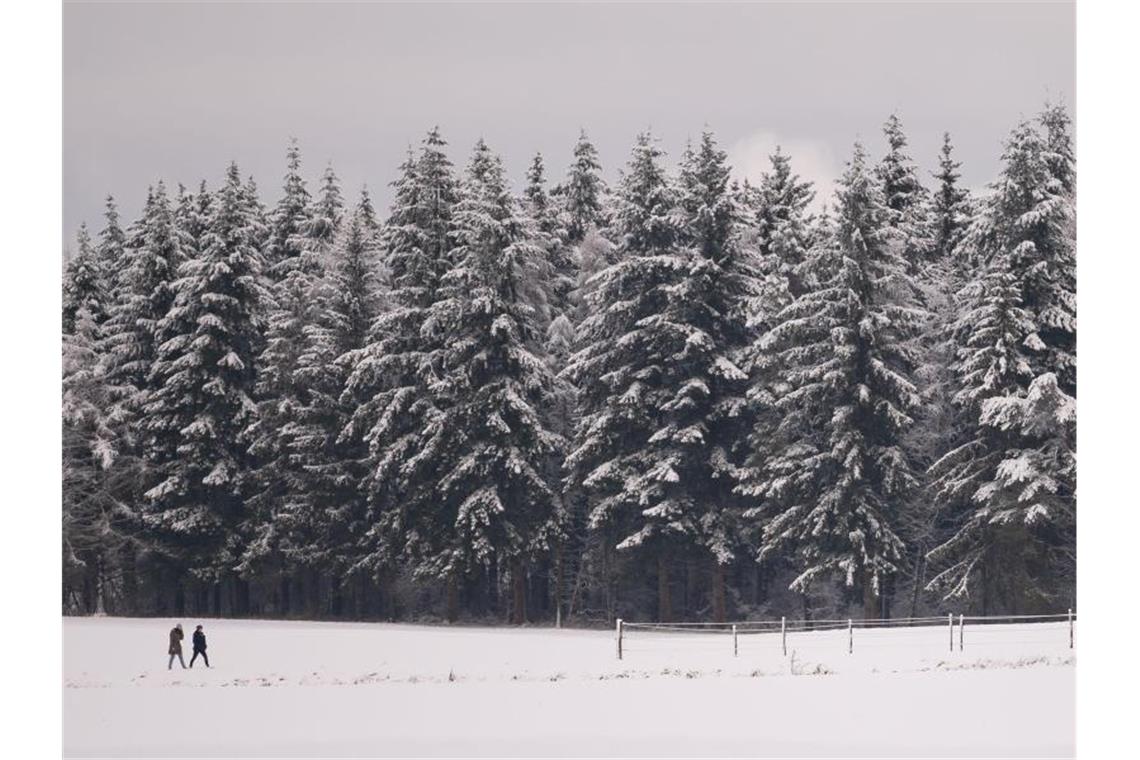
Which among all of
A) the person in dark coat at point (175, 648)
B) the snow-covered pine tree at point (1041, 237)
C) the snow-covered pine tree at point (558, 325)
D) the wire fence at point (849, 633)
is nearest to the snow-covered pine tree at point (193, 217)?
the snow-covered pine tree at point (558, 325)

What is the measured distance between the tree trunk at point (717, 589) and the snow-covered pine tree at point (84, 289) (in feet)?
33.9

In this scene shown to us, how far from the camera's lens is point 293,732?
63.8 feet

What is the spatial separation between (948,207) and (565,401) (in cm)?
838

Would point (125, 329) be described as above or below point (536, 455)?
above

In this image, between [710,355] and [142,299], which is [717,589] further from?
[142,299]

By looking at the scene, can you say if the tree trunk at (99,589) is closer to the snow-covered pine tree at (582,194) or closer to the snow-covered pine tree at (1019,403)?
the snow-covered pine tree at (582,194)

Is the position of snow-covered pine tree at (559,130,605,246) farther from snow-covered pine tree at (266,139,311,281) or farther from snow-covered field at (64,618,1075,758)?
snow-covered field at (64,618,1075,758)

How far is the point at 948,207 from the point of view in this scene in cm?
2858

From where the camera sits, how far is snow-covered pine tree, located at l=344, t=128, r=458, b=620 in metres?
25.7

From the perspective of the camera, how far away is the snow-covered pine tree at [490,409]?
24.9 metres

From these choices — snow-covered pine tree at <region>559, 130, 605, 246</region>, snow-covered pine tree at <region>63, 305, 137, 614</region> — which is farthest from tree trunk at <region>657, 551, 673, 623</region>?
snow-covered pine tree at <region>63, 305, 137, 614</region>
